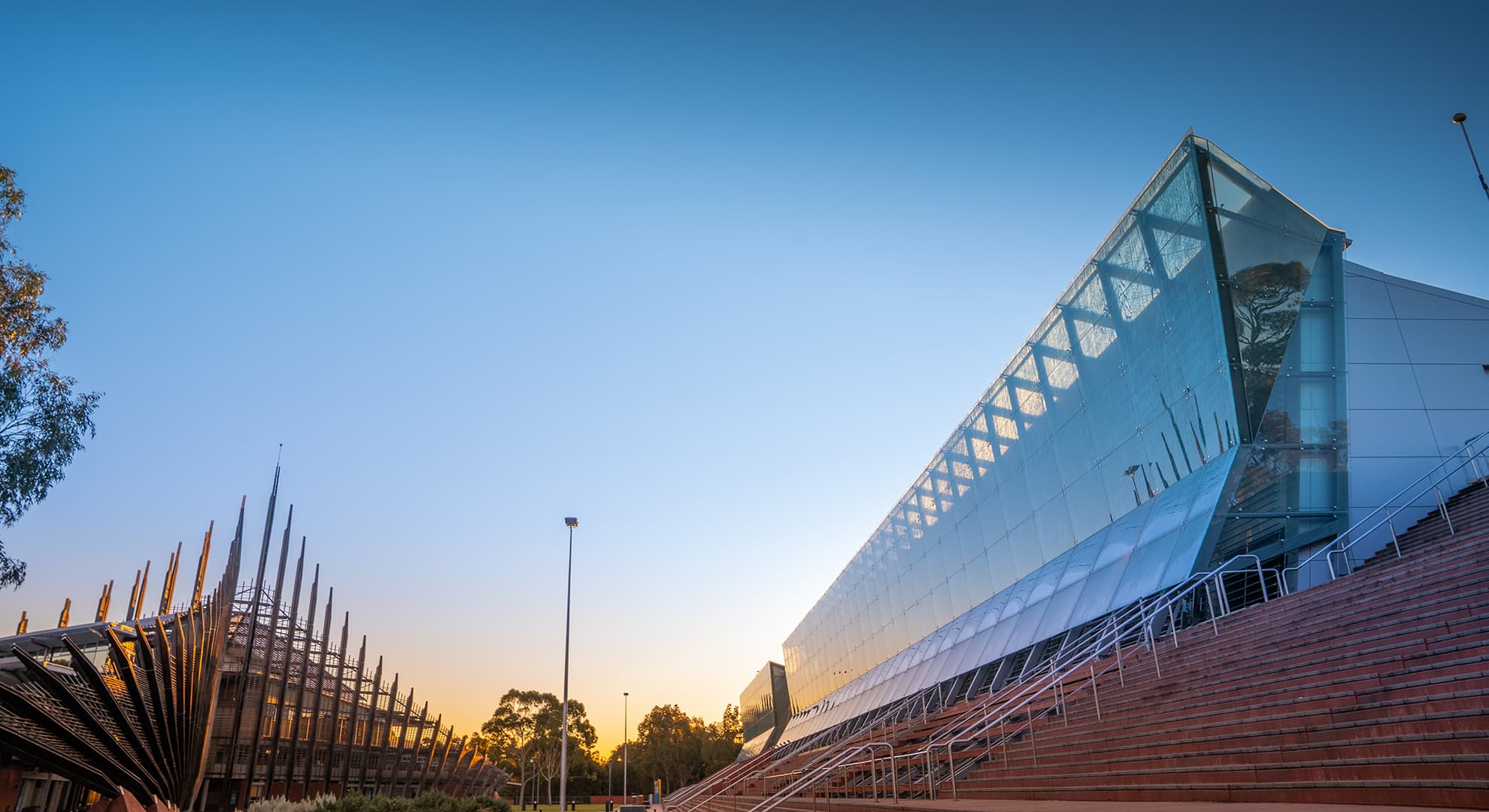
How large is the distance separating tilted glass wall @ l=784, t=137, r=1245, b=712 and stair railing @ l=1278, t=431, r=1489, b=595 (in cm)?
250

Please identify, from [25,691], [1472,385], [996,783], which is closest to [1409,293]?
Result: [1472,385]

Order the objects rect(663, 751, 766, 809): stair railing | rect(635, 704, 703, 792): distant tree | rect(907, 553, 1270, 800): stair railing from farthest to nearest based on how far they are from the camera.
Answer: rect(635, 704, 703, 792): distant tree → rect(663, 751, 766, 809): stair railing → rect(907, 553, 1270, 800): stair railing

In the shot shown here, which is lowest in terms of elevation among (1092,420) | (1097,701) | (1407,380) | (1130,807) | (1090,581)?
(1130,807)

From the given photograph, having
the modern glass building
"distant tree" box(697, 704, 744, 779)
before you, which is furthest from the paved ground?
"distant tree" box(697, 704, 744, 779)

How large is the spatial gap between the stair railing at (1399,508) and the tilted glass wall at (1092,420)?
2498mm

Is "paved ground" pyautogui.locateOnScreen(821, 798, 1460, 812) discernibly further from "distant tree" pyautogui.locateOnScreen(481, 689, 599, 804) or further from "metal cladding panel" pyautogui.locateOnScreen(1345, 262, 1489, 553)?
"distant tree" pyautogui.locateOnScreen(481, 689, 599, 804)

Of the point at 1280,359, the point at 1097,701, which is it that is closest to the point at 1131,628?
the point at 1097,701

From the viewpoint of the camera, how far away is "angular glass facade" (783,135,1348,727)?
16.6 m

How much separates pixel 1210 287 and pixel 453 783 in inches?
1674

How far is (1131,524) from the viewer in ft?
65.1

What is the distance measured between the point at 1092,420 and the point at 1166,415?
11.4 ft

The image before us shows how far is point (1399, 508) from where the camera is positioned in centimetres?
1689

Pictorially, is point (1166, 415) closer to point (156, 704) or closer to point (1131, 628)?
point (1131, 628)

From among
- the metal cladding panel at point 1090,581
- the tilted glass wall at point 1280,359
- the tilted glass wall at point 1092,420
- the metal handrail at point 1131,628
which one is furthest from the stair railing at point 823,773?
the tilted glass wall at point 1092,420
